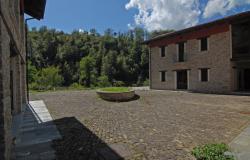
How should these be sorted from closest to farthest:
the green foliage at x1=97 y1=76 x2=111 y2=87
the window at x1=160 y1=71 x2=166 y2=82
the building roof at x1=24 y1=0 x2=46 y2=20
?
the building roof at x1=24 y1=0 x2=46 y2=20 < the window at x1=160 y1=71 x2=166 y2=82 < the green foliage at x1=97 y1=76 x2=111 y2=87

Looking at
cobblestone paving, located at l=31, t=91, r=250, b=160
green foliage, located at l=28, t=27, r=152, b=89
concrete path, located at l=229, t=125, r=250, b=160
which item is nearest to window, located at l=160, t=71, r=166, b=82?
cobblestone paving, located at l=31, t=91, r=250, b=160

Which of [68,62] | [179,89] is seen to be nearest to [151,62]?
[179,89]

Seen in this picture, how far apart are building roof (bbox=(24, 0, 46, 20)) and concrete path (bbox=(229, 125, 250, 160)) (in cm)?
1037

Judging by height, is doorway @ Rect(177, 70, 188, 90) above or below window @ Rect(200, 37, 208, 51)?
below

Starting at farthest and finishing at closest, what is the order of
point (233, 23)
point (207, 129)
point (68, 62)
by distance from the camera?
point (68, 62), point (233, 23), point (207, 129)

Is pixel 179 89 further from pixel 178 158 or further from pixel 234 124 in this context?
pixel 178 158

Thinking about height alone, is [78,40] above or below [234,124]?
above

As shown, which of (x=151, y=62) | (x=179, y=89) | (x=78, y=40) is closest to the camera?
(x=179, y=89)

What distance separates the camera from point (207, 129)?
617cm

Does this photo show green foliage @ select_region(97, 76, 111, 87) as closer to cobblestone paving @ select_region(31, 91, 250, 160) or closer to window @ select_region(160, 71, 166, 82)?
Answer: window @ select_region(160, 71, 166, 82)

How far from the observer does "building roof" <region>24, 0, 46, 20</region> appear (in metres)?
11.2

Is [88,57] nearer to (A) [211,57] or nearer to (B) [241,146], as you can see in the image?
(A) [211,57]

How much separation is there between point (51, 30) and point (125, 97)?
184ft

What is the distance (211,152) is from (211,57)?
1457 centimetres
